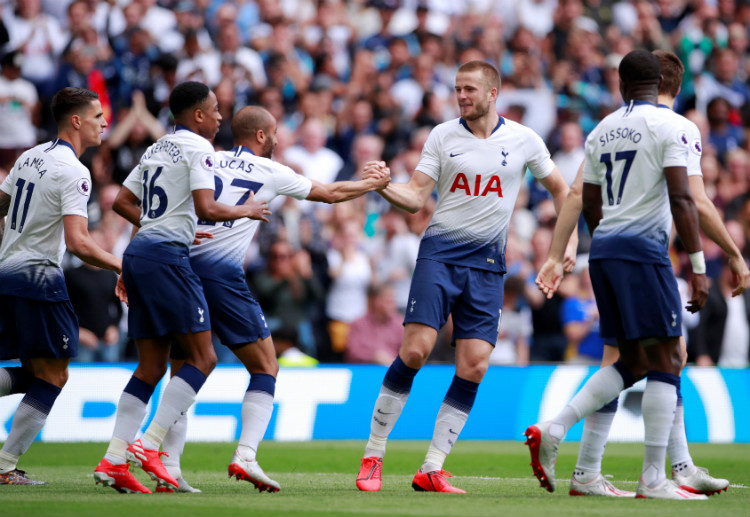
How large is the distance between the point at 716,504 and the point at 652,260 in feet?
5.11

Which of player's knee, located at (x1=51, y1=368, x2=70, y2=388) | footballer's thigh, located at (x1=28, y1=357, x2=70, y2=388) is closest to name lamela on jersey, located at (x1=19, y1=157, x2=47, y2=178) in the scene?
footballer's thigh, located at (x1=28, y1=357, x2=70, y2=388)

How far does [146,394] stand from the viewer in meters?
7.64

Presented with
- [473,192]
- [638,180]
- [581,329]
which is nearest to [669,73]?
[638,180]

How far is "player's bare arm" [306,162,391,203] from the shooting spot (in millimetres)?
8031

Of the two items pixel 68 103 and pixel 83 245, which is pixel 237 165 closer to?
pixel 83 245

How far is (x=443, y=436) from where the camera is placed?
8.12m

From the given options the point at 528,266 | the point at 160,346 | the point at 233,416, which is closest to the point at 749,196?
the point at 528,266

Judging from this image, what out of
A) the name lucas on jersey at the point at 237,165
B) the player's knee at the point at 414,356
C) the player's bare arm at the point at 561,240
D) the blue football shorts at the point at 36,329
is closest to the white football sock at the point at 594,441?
the player's bare arm at the point at 561,240

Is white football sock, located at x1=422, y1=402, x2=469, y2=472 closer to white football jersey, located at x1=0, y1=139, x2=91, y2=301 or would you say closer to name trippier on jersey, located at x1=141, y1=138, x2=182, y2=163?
name trippier on jersey, located at x1=141, y1=138, x2=182, y2=163

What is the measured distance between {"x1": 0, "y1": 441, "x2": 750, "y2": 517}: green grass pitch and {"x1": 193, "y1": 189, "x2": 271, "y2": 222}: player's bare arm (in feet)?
5.98

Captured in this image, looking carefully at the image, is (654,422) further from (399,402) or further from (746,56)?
(746,56)

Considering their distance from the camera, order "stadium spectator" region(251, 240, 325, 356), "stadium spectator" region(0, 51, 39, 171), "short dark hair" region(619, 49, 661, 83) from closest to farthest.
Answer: "short dark hair" region(619, 49, 661, 83)
"stadium spectator" region(251, 240, 325, 356)
"stadium spectator" region(0, 51, 39, 171)

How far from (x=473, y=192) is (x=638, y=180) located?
4.88 ft

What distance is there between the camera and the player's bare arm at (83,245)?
7.85m
